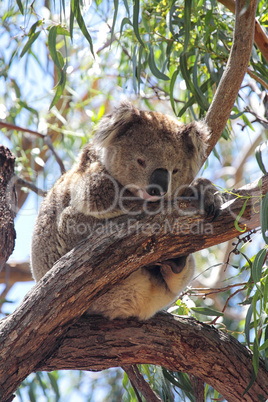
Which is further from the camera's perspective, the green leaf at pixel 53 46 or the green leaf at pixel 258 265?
the green leaf at pixel 53 46

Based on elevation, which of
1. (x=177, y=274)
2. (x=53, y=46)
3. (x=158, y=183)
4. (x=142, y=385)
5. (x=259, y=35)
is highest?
(x=53, y=46)

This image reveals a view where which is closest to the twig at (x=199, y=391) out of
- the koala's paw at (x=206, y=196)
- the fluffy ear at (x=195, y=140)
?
the koala's paw at (x=206, y=196)

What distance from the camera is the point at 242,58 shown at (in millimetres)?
2264

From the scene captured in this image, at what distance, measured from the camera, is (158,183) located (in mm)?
2266

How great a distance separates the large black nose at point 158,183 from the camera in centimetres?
223

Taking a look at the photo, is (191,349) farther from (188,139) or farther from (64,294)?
(188,139)

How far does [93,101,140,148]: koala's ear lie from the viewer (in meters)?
2.44

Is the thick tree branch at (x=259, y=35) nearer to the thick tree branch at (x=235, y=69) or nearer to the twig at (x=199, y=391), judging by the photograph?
the thick tree branch at (x=235, y=69)

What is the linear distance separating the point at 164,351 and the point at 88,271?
62 centimetres

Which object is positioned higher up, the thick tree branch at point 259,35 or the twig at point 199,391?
the thick tree branch at point 259,35

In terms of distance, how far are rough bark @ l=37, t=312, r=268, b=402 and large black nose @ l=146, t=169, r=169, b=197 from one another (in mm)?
675

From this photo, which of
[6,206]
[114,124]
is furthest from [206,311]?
[6,206]

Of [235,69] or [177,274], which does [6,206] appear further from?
[235,69]

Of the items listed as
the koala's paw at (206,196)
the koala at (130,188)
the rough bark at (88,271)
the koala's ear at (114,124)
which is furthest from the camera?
the koala's ear at (114,124)
